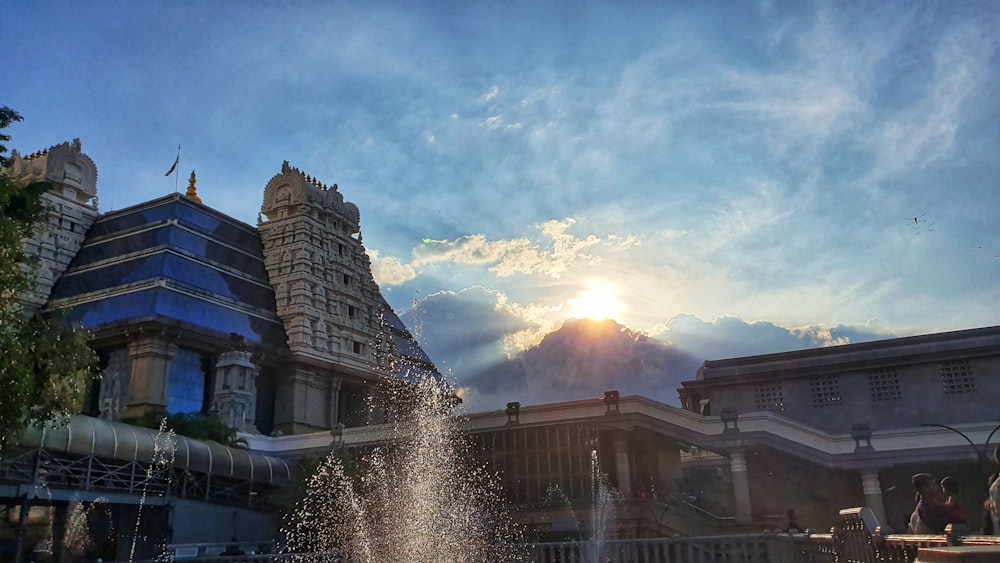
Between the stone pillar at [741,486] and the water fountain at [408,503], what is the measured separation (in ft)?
27.7

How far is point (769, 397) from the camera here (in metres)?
35.5

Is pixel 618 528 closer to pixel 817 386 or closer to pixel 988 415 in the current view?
pixel 817 386

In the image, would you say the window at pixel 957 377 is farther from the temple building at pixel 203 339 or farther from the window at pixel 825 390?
the temple building at pixel 203 339

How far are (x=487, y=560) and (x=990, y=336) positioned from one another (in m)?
24.3

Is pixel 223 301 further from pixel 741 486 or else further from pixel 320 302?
pixel 741 486

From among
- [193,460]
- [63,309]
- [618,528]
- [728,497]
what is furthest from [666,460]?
[63,309]

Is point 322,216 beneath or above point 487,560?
above

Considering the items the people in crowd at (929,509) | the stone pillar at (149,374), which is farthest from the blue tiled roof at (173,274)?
the people in crowd at (929,509)

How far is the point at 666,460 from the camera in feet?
106

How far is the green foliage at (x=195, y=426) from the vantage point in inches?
1404

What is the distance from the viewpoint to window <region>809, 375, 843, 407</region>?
34.2 metres

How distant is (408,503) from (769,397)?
57.8ft

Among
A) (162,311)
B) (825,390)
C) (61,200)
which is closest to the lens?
(825,390)

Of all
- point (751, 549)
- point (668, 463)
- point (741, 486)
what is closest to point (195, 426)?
point (668, 463)
